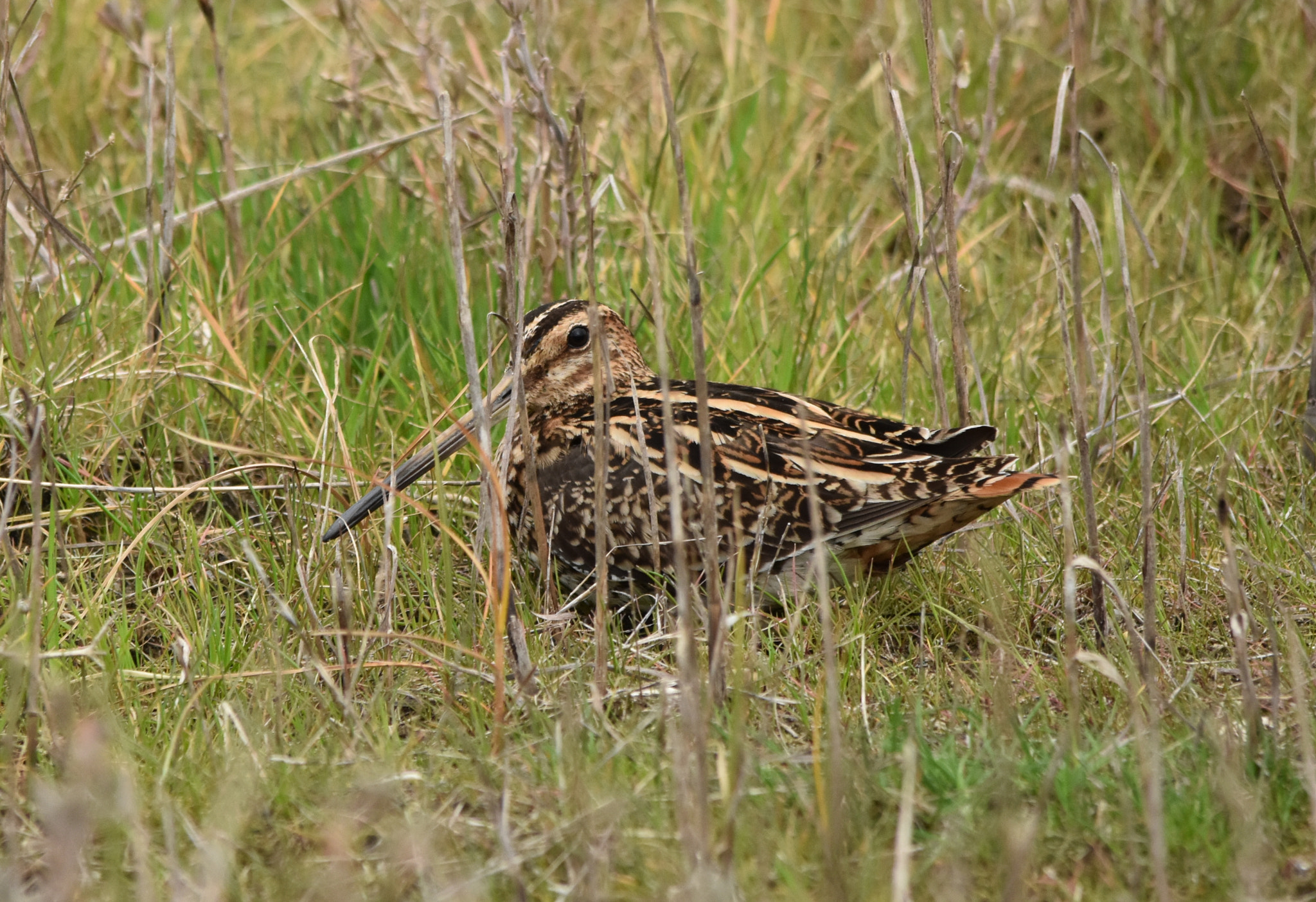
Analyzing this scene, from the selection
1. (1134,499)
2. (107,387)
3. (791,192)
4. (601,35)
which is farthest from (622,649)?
(601,35)

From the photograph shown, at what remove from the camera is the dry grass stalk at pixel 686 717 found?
2.32 metres

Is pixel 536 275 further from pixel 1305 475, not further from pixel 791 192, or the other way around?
pixel 1305 475

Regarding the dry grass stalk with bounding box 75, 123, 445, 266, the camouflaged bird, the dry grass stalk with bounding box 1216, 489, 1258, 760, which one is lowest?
the camouflaged bird

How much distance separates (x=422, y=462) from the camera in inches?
151

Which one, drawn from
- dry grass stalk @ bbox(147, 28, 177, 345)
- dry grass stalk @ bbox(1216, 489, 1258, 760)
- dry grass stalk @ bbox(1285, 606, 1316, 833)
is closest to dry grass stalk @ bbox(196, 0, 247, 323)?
dry grass stalk @ bbox(147, 28, 177, 345)

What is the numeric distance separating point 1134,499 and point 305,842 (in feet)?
7.98

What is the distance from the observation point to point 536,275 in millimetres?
4953

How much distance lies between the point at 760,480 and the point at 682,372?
1011mm

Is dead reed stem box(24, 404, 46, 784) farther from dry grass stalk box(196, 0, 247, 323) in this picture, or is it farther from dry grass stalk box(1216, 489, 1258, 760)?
dry grass stalk box(1216, 489, 1258, 760)

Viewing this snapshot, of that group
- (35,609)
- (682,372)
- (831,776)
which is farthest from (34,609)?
(682,372)

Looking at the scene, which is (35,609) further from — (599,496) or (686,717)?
(686,717)

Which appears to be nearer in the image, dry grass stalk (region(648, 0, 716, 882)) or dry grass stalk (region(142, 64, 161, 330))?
dry grass stalk (region(648, 0, 716, 882))

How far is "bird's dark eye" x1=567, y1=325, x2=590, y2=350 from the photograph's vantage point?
4.18 meters

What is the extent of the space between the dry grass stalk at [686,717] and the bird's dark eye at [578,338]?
1373 millimetres
